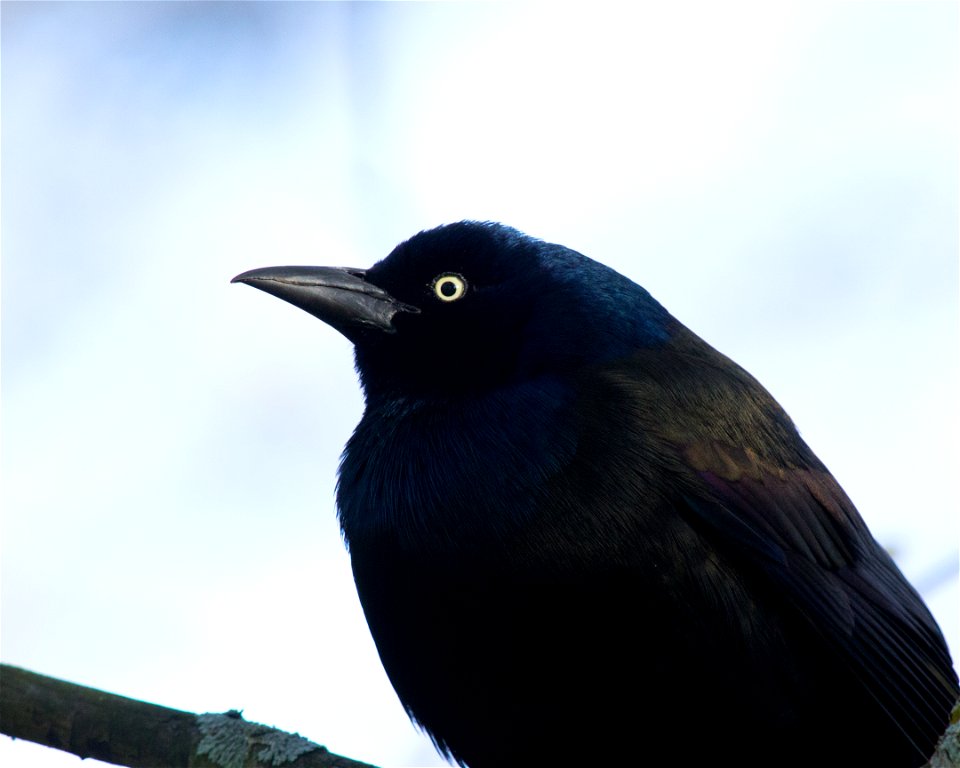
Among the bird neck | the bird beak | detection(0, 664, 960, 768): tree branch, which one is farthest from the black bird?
detection(0, 664, 960, 768): tree branch

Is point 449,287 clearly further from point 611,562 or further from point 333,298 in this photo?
point 611,562

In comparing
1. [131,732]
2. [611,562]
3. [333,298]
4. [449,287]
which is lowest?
[611,562]

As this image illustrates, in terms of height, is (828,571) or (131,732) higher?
(131,732)

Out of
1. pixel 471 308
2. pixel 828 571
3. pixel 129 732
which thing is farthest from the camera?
pixel 471 308

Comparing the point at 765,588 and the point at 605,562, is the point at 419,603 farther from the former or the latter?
the point at 765,588

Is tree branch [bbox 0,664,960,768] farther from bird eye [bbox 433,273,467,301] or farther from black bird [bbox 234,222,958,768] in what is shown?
bird eye [bbox 433,273,467,301]

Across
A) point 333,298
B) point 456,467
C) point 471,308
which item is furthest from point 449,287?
point 456,467

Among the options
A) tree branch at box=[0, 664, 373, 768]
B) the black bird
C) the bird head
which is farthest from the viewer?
the bird head

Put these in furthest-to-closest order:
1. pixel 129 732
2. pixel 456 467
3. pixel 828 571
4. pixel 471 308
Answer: pixel 471 308
pixel 828 571
pixel 456 467
pixel 129 732
